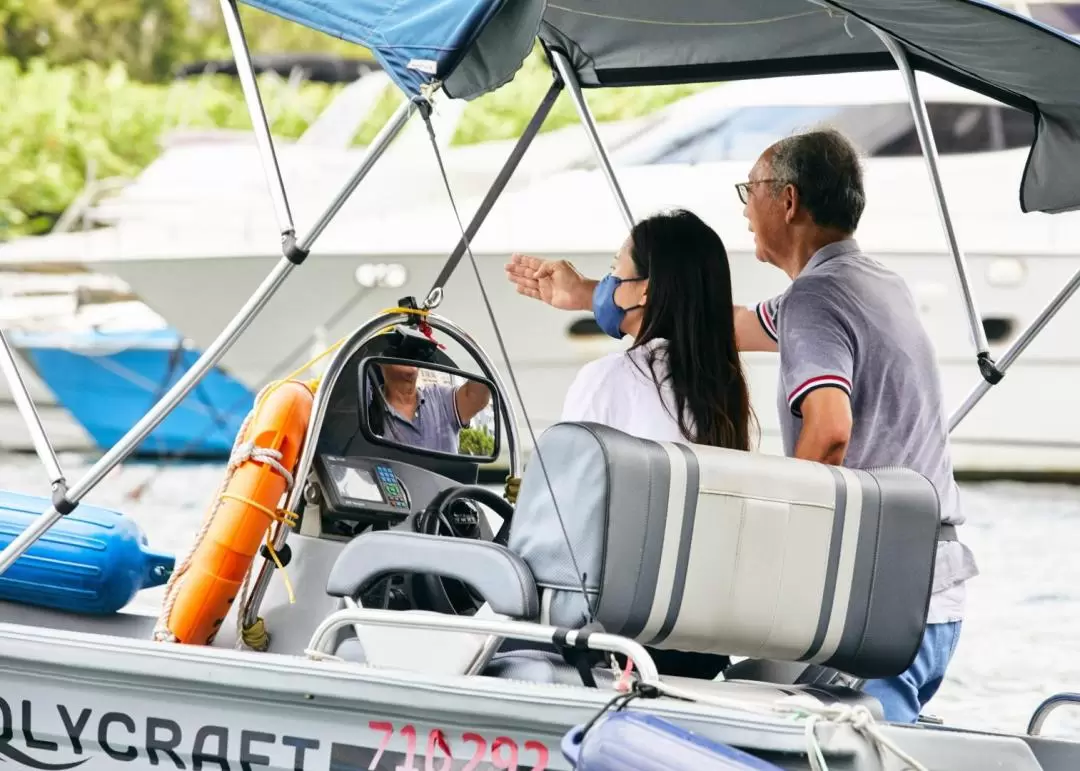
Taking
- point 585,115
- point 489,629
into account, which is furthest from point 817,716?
point 585,115

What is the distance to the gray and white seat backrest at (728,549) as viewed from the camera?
2.98 meters

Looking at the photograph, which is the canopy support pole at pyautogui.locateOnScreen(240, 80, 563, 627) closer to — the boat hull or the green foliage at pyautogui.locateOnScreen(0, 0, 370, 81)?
the boat hull

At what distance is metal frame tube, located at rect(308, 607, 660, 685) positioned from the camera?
9.25ft

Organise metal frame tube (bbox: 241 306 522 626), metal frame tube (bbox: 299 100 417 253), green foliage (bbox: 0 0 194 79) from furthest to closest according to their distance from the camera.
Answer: green foliage (bbox: 0 0 194 79), metal frame tube (bbox: 241 306 522 626), metal frame tube (bbox: 299 100 417 253)


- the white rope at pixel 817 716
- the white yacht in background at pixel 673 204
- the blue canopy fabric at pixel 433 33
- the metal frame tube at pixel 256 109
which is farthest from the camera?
the white yacht in background at pixel 673 204

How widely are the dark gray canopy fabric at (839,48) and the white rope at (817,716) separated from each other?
120 cm

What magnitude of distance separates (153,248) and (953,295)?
5403mm

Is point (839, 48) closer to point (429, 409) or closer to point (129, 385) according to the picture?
point (429, 409)

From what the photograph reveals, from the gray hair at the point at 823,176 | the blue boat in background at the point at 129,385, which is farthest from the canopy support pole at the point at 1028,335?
the blue boat in background at the point at 129,385

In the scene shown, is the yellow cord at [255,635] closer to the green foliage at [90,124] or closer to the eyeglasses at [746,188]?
the eyeglasses at [746,188]

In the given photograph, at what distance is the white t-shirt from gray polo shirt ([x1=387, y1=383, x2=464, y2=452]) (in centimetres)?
86

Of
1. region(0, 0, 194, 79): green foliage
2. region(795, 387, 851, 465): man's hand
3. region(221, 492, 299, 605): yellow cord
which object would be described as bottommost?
region(221, 492, 299, 605): yellow cord

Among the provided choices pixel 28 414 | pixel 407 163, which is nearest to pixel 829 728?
pixel 28 414

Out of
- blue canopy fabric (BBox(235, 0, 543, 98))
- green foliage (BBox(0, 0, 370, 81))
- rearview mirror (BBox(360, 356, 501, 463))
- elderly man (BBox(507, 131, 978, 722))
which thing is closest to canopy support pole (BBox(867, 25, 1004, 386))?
elderly man (BBox(507, 131, 978, 722))
